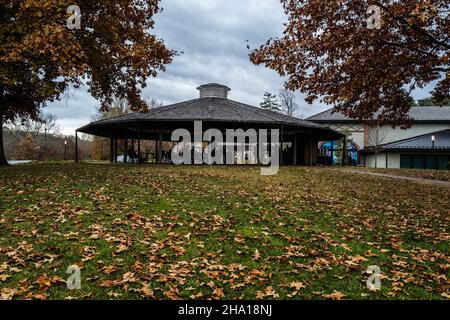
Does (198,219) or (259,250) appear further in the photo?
(198,219)

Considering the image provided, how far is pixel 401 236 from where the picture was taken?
6668mm

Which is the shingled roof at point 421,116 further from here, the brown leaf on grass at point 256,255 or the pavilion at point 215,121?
the brown leaf on grass at point 256,255

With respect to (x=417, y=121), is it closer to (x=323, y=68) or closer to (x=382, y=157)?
(x=382, y=157)

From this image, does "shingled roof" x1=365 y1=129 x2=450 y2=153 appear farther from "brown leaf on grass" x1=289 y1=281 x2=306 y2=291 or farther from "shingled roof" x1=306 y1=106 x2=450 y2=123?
"brown leaf on grass" x1=289 y1=281 x2=306 y2=291

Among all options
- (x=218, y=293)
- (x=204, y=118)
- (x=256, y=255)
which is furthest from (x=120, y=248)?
(x=204, y=118)

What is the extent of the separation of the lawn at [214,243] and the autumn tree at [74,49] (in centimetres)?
368

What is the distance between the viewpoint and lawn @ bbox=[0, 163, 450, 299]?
426 cm

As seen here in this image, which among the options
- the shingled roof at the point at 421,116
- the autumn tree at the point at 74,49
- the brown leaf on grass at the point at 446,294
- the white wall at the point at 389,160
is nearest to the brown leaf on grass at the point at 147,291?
the brown leaf on grass at the point at 446,294

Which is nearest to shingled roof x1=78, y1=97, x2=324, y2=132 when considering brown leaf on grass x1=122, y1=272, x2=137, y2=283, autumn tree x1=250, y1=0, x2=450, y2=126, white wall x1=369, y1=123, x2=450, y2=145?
autumn tree x1=250, y1=0, x2=450, y2=126

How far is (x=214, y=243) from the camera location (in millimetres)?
5773

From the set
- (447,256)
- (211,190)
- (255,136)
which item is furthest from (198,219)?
(255,136)

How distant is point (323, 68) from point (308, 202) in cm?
492
